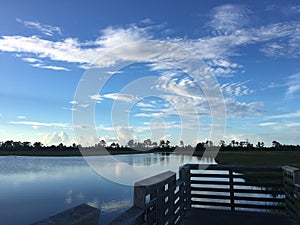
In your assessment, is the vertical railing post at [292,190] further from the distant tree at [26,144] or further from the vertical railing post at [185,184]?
the distant tree at [26,144]

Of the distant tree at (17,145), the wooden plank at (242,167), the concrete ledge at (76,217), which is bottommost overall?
the concrete ledge at (76,217)

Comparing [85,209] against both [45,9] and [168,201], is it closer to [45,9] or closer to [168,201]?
[168,201]

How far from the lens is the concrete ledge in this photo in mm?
1560

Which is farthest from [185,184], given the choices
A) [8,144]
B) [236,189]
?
[8,144]

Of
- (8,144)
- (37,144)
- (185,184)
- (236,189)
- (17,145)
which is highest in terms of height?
(37,144)

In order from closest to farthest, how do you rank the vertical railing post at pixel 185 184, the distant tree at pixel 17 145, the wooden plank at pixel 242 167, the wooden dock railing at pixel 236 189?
1. the vertical railing post at pixel 185 184
2. the wooden dock railing at pixel 236 189
3. the wooden plank at pixel 242 167
4. the distant tree at pixel 17 145

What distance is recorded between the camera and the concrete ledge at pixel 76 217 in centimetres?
156

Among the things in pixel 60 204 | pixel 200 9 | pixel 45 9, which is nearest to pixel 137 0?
pixel 200 9

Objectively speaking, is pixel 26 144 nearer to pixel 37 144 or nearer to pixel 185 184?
pixel 37 144

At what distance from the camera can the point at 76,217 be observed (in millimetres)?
1642

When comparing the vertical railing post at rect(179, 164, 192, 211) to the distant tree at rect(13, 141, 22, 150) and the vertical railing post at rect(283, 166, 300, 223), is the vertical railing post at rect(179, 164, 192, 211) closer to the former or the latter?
the vertical railing post at rect(283, 166, 300, 223)

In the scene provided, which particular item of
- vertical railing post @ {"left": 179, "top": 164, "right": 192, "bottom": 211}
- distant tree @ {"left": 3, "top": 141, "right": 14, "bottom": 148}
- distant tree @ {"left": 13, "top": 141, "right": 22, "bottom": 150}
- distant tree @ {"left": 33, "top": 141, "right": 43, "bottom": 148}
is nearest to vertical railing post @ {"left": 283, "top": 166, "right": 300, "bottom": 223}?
vertical railing post @ {"left": 179, "top": 164, "right": 192, "bottom": 211}

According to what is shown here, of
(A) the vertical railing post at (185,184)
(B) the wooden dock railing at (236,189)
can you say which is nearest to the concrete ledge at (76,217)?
(A) the vertical railing post at (185,184)

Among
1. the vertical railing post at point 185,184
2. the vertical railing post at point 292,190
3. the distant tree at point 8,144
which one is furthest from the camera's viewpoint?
the distant tree at point 8,144
